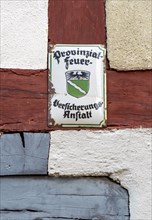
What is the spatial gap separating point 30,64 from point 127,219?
77 centimetres

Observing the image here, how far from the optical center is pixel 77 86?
2.87 m

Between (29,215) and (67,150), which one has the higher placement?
(67,150)

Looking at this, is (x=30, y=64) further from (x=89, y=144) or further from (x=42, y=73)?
(x=89, y=144)

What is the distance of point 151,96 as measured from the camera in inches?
114

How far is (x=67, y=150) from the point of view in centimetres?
284

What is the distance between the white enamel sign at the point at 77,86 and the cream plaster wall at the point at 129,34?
0.06 meters

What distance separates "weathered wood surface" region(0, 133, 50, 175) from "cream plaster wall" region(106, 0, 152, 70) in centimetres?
45

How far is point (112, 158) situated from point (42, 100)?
0.38 m

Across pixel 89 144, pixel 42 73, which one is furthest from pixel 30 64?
pixel 89 144

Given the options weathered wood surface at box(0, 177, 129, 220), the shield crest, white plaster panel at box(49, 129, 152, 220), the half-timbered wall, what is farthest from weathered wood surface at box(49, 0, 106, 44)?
weathered wood surface at box(0, 177, 129, 220)

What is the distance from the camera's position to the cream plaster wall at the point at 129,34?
2900 mm

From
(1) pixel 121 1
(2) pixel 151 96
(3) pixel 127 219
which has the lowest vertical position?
(3) pixel 127 219

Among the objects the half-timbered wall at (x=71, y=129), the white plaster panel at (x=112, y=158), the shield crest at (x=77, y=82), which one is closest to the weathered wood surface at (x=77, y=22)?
the half-timbered wall at (x=71, y=129)

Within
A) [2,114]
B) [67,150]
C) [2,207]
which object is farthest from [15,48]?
[2,207]
